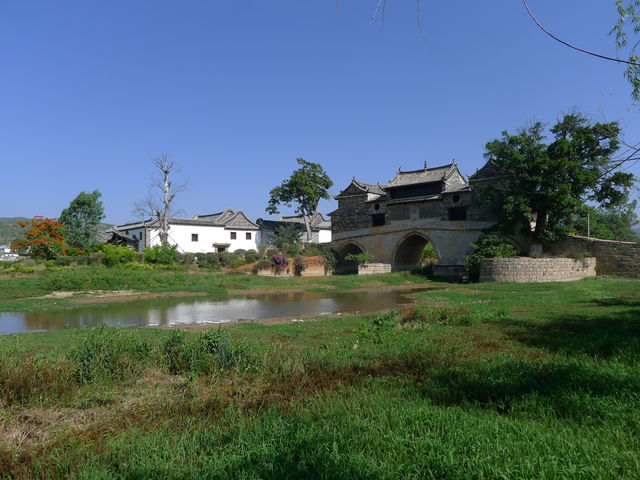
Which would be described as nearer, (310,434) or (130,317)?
(310,434)

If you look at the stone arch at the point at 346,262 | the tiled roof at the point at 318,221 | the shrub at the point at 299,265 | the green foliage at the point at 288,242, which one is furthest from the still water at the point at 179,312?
the tiled roof at the point at 318,221

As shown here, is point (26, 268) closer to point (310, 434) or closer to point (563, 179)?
point (310, 434)

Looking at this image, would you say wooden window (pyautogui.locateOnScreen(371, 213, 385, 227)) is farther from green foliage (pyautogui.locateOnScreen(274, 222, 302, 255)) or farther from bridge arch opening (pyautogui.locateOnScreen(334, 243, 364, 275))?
green foliage (pyautogui.locateOnScreen(274, 222, 302, 255))

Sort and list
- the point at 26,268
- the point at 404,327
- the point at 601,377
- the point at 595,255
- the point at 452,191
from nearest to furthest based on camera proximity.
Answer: the point at 601,377 < the point at 404,327 < the point at 595,255 < the point at 26,268 < the point at 452,191

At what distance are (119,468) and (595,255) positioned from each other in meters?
24.3

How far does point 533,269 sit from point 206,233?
1035 inches

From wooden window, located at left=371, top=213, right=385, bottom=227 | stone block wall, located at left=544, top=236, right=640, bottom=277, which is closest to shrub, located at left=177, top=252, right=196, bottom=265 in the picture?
wooden window, located at left=371, top=213, right=385, bottom=227

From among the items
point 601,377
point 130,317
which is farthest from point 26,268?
point 601,377

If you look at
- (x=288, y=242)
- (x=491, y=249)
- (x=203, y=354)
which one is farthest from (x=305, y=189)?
(x=203, y=354)

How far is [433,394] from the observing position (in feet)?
11.2

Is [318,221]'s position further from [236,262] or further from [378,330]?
[378,330]

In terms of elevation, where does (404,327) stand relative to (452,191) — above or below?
below

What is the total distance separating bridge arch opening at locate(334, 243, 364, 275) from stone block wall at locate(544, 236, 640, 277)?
1455cm

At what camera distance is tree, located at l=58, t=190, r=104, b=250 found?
1246 inches
